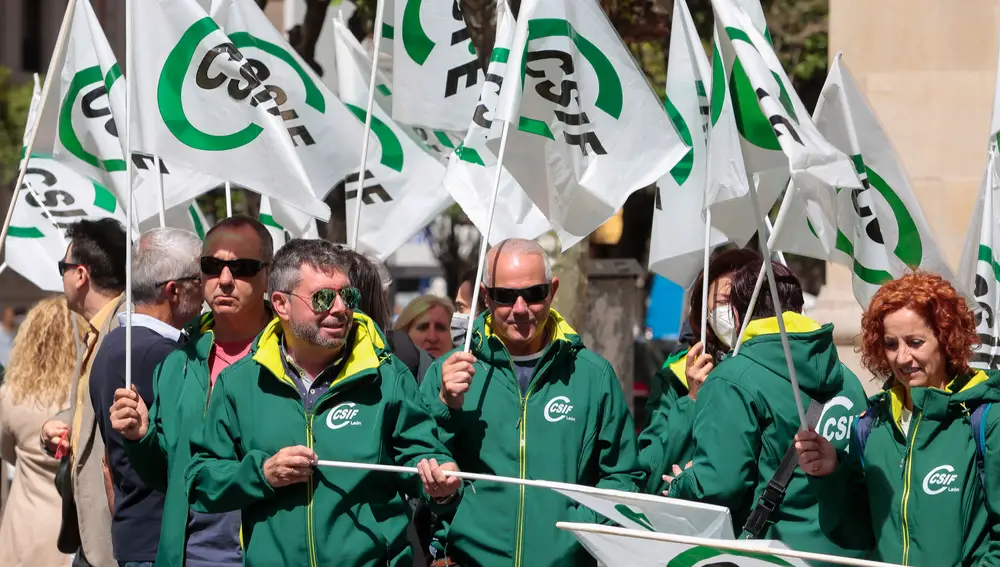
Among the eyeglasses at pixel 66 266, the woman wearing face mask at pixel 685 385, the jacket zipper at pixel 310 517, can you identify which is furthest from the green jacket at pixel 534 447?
the eyeglasses at pixel 66 266

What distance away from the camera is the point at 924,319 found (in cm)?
473

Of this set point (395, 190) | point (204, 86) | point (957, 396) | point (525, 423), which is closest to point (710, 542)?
point (957, 396)

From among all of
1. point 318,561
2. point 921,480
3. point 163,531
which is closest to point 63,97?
point 163,531

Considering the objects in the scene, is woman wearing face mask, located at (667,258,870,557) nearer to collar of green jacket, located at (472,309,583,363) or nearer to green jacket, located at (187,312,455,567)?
collar of green jacket, located at (472,309,583,363)

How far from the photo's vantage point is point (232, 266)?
18.1 ft

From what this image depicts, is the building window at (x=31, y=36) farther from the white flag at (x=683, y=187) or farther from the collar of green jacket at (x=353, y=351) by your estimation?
the collar of green jacket at (x=353, y=351)

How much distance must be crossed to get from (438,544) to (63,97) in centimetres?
301

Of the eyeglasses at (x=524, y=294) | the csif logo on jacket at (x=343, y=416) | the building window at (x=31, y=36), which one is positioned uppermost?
the building window at (x=31, y=36)

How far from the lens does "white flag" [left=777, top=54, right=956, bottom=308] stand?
639cm

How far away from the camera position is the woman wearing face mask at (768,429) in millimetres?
4895

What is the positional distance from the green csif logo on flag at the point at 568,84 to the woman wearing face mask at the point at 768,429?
138cm

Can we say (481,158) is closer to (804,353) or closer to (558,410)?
(558,410)

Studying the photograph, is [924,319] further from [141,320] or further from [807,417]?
[141,320]

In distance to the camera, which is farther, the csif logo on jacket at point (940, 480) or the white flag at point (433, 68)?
the white flag at point (433, 68)
